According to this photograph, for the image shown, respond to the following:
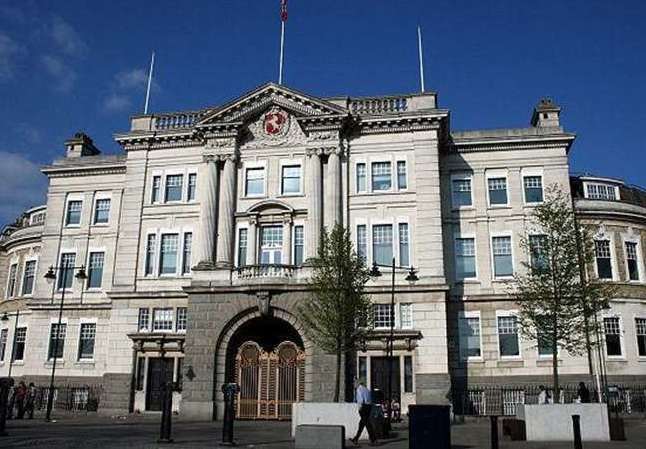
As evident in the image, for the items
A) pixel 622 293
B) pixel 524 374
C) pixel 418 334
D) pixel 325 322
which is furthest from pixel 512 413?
pixel 325 322

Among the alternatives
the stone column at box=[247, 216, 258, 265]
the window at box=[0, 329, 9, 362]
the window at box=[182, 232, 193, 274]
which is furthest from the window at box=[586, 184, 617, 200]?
the window at box=[0, 329, 9, 362]

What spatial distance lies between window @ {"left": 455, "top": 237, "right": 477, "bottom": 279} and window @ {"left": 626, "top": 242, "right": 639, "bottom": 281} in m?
9.59

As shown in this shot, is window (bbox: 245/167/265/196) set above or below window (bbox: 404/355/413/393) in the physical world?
above

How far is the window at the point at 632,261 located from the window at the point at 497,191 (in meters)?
8.25

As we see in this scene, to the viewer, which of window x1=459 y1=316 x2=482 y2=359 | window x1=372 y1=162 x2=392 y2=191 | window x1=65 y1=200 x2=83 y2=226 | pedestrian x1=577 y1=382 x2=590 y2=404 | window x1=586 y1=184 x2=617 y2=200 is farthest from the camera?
window x1=65 y1=200 x2=83 y2=226

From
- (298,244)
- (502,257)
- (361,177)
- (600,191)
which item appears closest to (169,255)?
(298,244)

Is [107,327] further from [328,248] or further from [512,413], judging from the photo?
[512,413]

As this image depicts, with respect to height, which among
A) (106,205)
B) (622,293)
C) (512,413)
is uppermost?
(106,205)

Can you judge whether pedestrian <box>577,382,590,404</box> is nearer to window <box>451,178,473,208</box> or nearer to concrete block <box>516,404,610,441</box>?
concrete block <box>516,404,610,441</box>

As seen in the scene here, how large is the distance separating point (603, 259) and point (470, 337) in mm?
9759

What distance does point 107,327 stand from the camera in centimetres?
4097

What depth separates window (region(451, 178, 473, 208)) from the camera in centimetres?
3900

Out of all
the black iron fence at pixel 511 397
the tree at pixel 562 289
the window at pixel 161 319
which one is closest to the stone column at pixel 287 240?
the window at pixel 161 319

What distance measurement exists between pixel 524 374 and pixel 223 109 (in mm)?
23456
